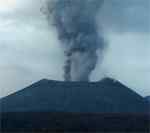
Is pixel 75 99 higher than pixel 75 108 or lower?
higher

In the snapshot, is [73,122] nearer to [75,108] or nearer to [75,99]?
[75,108]

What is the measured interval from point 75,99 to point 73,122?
1537cm

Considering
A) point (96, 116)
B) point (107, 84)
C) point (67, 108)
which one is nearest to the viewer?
point (96, 116)

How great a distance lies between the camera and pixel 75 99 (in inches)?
4296

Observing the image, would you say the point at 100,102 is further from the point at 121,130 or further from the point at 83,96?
the point at 121,130

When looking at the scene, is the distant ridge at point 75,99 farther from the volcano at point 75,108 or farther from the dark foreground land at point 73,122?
the dark foreground land at point 73,122

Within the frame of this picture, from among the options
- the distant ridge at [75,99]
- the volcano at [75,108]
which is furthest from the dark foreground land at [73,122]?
the distant ridge at [75,99]

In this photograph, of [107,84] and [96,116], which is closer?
[96,116]

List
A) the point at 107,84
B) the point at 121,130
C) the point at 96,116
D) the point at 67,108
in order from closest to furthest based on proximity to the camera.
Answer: the point at 121,130, the point at 96,116, the point at 67,108, the point at 107,84

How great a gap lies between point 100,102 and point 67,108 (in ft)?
22.4

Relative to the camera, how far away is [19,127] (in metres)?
91.9

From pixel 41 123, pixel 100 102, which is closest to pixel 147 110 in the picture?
pixel 100 102

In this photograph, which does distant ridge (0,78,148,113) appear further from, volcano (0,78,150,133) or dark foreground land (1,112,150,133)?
dark foreground land (1,112,150,133)

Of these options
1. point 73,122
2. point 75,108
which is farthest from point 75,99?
point 73,122
